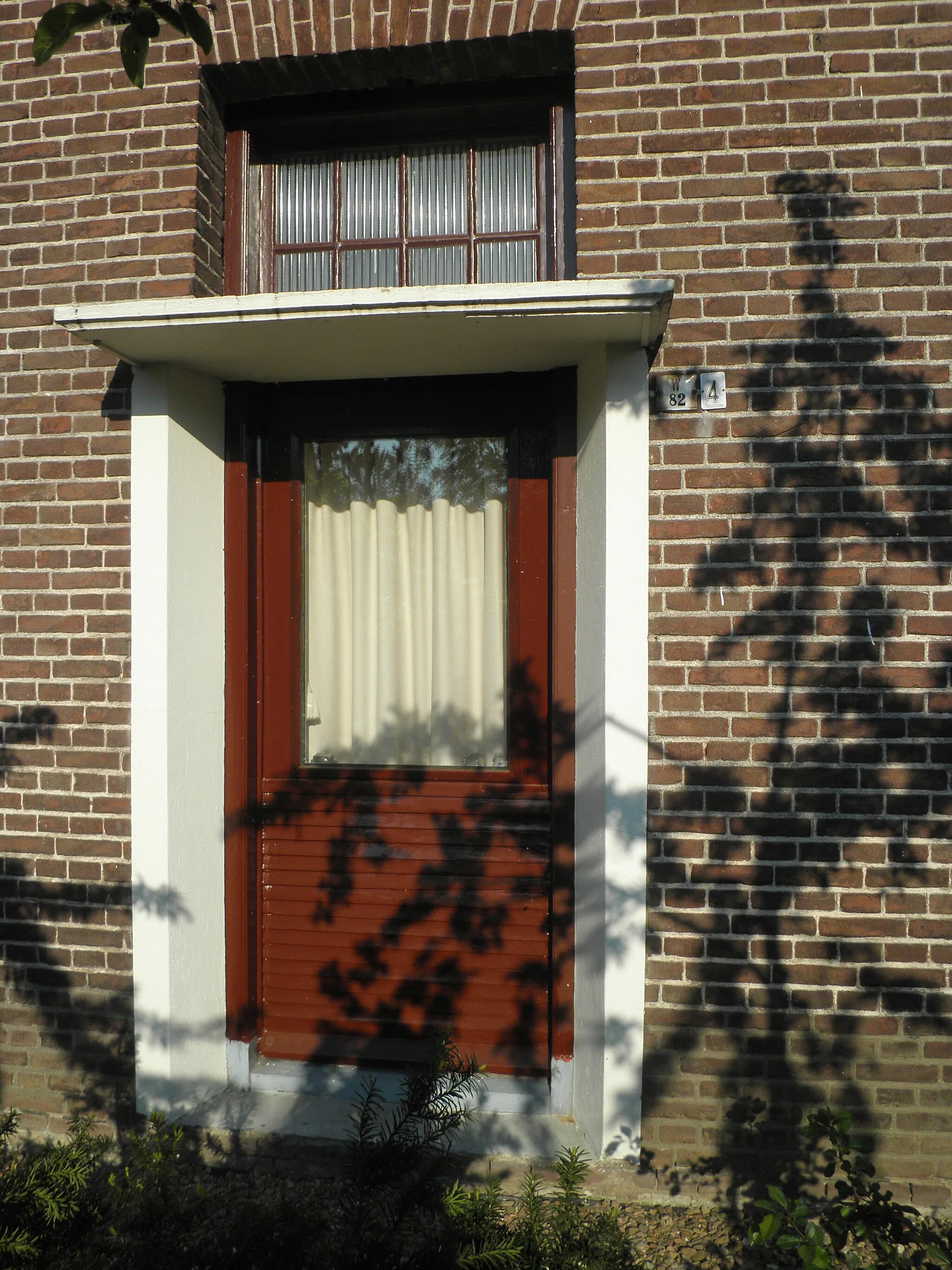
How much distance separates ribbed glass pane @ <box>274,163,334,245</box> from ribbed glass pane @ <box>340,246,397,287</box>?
138 mm

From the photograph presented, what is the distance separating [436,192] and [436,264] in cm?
31

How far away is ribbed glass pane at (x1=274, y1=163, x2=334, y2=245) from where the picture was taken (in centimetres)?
373

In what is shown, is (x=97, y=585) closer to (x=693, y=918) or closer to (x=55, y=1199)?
(x=55, y=1199)

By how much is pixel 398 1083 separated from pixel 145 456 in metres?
2.76

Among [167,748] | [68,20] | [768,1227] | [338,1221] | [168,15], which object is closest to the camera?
[68,20]

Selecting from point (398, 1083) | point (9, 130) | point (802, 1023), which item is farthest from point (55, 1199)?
point (9, 130)

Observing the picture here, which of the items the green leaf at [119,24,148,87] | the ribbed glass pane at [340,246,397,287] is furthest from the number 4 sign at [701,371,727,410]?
the green leaf at [119,24,148,87]

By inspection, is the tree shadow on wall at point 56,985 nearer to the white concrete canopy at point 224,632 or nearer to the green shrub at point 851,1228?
the white concrete canopy at point 224,632

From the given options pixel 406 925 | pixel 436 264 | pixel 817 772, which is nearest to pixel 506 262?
pixel 436 264

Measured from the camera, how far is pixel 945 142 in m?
3.08

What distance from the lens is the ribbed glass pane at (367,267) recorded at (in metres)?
3.69

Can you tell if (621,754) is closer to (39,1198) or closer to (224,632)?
(224,632)

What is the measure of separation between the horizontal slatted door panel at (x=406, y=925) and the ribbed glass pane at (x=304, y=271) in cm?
218

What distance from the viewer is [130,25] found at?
1922mm
